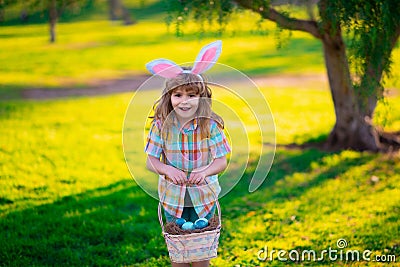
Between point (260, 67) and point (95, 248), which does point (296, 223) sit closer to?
point (95, 248)

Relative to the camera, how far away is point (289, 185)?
5801 mm

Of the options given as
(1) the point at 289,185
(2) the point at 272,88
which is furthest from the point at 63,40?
(1) the point at 289,185

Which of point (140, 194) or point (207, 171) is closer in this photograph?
point (207, 171)

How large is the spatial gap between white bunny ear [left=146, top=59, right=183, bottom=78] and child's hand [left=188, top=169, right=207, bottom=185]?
0.52 metres

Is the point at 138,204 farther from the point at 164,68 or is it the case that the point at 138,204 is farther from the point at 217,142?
the point at 164,68

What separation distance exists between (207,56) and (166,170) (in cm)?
62

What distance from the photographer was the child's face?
2820 millimetres

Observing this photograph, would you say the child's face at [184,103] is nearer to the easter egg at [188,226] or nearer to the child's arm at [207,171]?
the child's arm at [207,171]

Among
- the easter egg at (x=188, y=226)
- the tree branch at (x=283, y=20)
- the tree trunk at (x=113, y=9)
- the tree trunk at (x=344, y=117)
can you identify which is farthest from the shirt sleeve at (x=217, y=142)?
the tree trunk at (x=113, y=9)

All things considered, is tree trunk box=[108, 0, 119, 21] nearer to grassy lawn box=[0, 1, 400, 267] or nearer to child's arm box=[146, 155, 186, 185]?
grassy lawn box=[0, 1, 400, 267]

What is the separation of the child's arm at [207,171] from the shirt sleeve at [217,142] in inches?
1.2

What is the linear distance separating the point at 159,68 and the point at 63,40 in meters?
18.4

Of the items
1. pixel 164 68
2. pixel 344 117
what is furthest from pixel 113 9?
pixel 164 68

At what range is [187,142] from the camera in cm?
287
